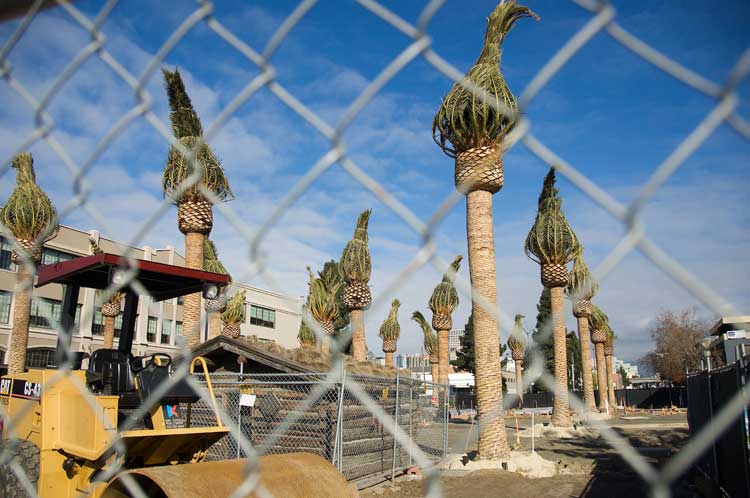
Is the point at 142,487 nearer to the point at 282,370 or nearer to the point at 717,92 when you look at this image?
the point at 717,92

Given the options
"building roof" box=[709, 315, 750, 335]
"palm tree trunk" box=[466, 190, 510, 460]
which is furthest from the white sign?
"building roof" box=[709, 315, 750, 335]

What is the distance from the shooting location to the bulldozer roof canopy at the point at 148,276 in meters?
4.28

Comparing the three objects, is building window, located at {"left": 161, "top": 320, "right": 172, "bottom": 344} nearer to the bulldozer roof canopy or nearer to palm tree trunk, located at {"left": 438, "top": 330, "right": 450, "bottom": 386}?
the bulldozer roof canopy

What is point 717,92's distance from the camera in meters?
0.77

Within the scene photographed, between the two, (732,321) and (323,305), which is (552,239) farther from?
(732,321)

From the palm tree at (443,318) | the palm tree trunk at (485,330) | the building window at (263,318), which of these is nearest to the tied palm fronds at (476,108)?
the palm tree trunk at (485,330)

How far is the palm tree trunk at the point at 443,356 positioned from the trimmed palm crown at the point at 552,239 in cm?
936

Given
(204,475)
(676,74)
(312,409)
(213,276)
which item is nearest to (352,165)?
(676,74)

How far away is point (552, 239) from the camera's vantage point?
18.9 meters

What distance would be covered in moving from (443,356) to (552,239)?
422 inches

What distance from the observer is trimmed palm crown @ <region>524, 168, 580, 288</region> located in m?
18.9

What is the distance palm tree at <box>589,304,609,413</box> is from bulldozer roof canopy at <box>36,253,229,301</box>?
96.1 feet

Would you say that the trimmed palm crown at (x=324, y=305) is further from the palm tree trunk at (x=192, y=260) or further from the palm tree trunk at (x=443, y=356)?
the palm tree trunk at (x=443, y=356)

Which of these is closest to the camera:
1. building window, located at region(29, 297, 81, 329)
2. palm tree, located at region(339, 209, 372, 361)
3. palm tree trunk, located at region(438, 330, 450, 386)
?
building window, located at region(29, 297, 81, 329)
